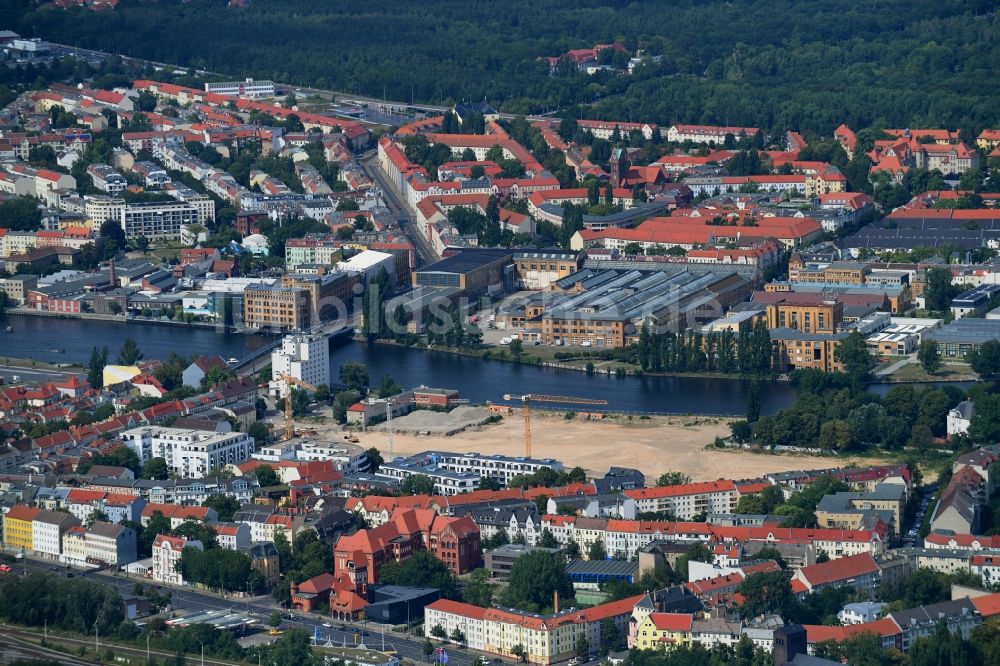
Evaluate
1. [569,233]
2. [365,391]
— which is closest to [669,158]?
[569,233]

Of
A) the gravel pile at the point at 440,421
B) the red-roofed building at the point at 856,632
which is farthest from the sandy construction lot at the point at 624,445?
the red-roofed building at the point at 856,632

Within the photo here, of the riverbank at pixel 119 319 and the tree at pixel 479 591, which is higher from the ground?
the riverbank at pixel 119 319

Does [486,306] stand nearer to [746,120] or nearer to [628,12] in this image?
[746,120]

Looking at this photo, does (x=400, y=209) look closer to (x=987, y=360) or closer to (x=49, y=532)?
(x=987, y=360)

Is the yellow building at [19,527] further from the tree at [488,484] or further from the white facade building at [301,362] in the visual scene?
the white facade building at [301,362]

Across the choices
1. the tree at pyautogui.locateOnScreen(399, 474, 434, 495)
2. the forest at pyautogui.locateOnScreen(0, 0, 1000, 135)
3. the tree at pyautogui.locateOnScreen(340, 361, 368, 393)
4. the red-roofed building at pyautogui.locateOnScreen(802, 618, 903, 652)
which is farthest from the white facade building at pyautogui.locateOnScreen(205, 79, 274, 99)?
the red-roofed building at pyautogui.locateOnScreen(802, 618, 903, 652)

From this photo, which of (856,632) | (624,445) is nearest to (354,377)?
(624,445)

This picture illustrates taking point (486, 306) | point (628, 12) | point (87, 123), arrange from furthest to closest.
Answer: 1. point (628, 12)
2. point (87, 123)
3. point (486, 306)
